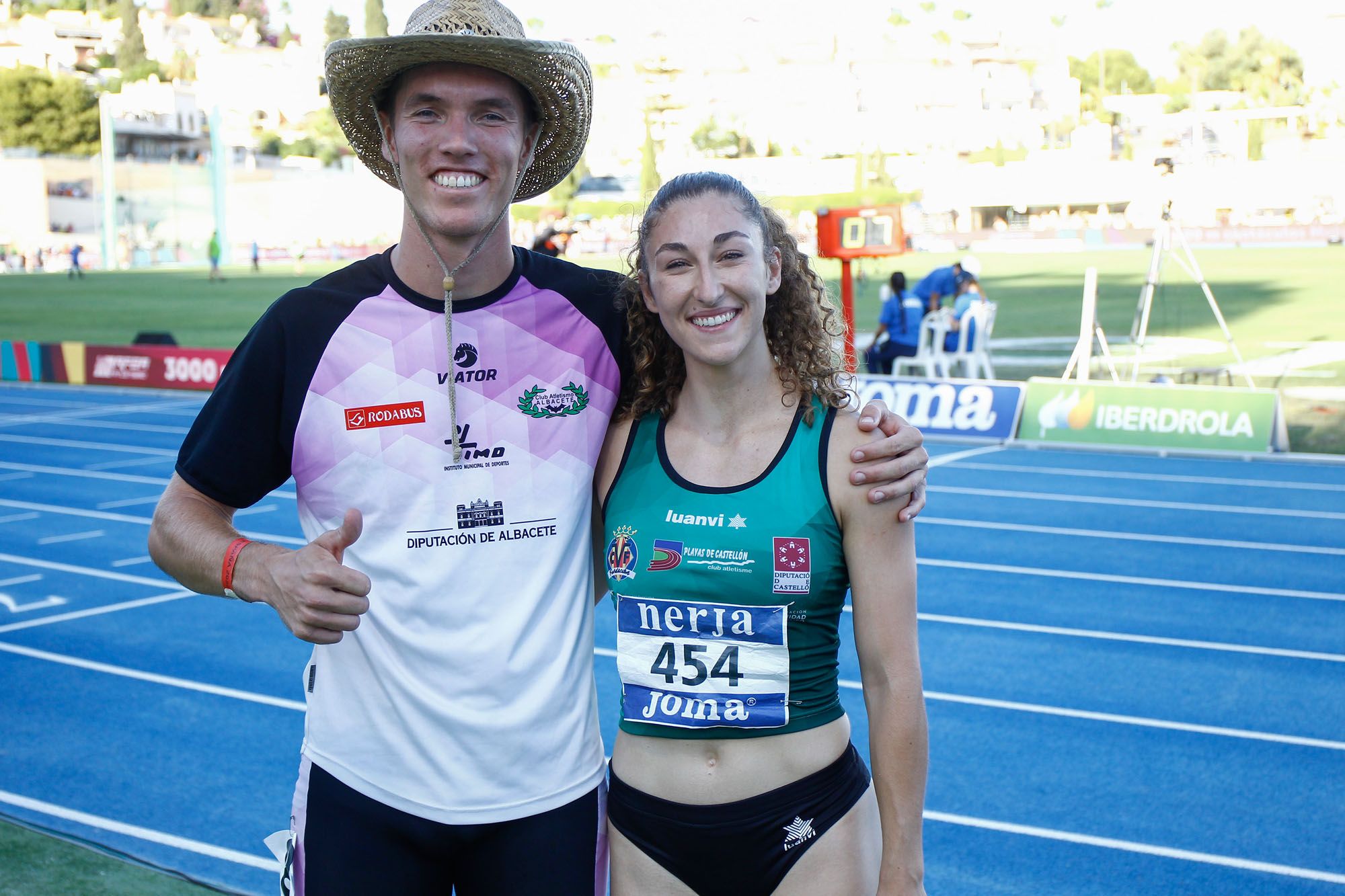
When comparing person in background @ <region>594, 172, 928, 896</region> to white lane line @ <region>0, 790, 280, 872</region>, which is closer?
person in background @ <region>594, 172, 928, 896</region>

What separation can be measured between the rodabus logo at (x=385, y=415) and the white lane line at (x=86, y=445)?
1291 centimetres

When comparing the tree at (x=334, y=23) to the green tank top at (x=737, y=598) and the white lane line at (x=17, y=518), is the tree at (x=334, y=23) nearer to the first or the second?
the white lane line at (x=17, y=518)

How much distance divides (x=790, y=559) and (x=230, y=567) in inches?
37.2

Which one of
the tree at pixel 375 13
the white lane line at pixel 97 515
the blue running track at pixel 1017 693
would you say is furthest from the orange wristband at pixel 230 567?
the tree at pixel 375 13

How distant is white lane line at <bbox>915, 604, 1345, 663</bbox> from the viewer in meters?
7.24

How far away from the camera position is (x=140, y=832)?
5.00m

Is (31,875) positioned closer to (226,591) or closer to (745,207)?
(226,591)

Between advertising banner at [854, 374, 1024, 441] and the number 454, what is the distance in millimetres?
12412

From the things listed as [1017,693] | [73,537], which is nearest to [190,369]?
[73,537]

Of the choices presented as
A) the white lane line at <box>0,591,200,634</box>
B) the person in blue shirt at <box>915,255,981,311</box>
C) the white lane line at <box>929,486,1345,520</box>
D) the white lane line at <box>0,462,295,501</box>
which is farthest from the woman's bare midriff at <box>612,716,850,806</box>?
the person in blue shirt at <box>915,255,981,311</box>

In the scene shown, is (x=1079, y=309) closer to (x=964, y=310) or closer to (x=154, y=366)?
(x=964, y=310)

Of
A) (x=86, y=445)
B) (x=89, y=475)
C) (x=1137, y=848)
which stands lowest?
(x=1137, y=848)

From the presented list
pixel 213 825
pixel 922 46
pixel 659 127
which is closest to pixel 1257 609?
pixel 213 825

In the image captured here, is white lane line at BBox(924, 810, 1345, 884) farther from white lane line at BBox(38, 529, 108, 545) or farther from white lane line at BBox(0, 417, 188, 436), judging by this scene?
white lane line at BBox(0, 417, 188, 436)
